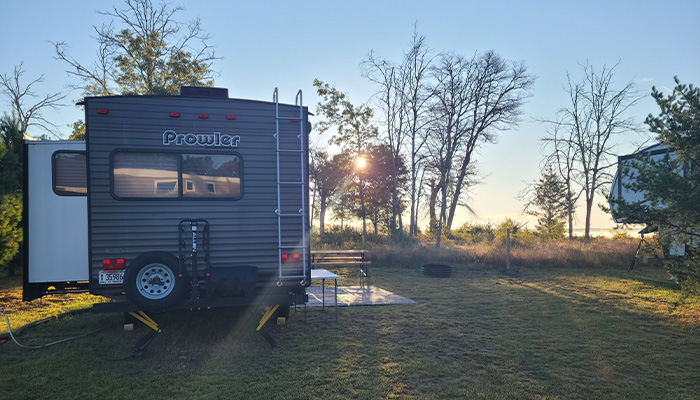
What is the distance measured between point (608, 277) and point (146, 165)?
44.6ft

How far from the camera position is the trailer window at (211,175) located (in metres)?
6.31

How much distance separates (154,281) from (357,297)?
5.41 meters

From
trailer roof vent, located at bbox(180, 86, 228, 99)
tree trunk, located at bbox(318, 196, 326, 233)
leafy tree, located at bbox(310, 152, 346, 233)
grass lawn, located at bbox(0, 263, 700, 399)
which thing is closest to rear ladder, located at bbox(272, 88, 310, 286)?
trailer roof vent, located at bbox(180, 86, 228, 99)

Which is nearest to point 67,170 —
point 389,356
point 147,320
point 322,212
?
point 147,320

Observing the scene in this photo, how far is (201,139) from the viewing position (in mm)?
6363

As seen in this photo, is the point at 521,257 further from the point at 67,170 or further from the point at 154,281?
the point at 67,170

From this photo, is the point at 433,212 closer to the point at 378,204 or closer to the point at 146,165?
the point at 378,204

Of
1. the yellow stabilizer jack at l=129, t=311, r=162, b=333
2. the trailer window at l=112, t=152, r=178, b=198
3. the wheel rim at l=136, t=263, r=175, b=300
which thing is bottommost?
the yellow stabilizer jack at l=129, t=311, r=162, b=333

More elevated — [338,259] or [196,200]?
[196,200]

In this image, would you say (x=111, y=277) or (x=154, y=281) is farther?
(x=111, y=277)

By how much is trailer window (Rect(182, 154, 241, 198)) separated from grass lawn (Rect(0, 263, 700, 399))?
6.27 ft

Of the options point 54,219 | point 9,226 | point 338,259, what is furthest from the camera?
point 338,259

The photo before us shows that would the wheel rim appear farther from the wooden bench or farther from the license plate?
the wooden bench

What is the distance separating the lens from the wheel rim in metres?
Answer: 5.82
